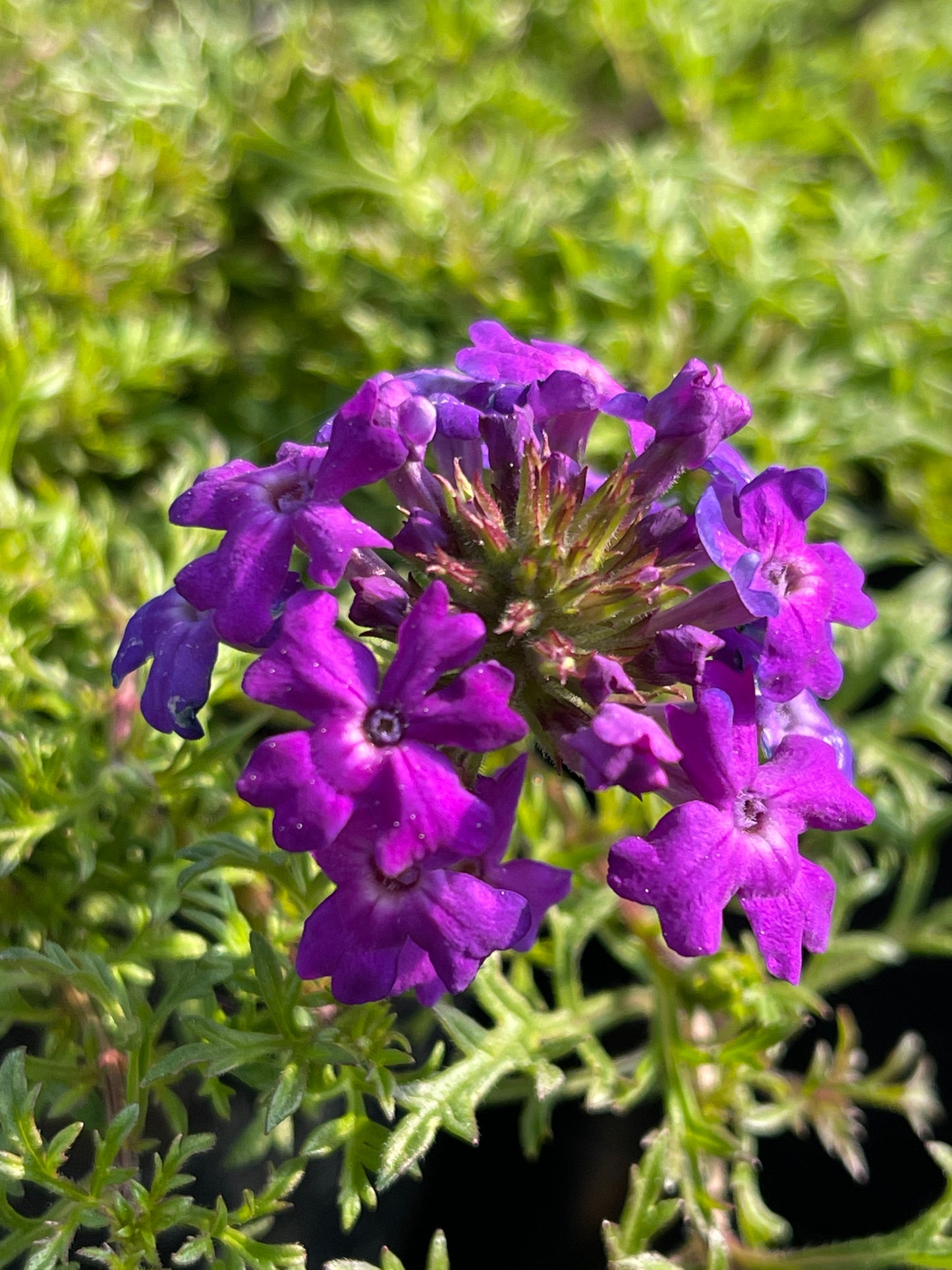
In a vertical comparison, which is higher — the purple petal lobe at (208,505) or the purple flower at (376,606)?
the purple petal lobe at (208,505)

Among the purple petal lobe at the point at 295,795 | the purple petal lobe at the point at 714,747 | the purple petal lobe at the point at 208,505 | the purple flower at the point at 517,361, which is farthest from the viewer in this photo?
the purple flower at the point at 517,361

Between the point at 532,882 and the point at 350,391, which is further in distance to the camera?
the point at 350,391

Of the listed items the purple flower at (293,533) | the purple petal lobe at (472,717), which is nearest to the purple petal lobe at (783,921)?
the purple petal lobe at (472,717)

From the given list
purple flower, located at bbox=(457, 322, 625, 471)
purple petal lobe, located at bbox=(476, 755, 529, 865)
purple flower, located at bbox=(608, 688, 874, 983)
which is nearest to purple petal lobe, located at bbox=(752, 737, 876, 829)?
purple flower, located at bbox=(608, 688, 874, 983)

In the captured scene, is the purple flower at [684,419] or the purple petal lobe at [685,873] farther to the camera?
the purple flower at [684,419]

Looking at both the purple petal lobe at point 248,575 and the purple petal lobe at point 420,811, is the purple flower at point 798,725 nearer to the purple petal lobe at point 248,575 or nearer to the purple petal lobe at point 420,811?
the purple petal lobe at point 420,811

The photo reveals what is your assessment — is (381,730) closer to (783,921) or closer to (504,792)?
(504,792)

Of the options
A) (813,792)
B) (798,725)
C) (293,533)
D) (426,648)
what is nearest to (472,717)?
(426,648)
